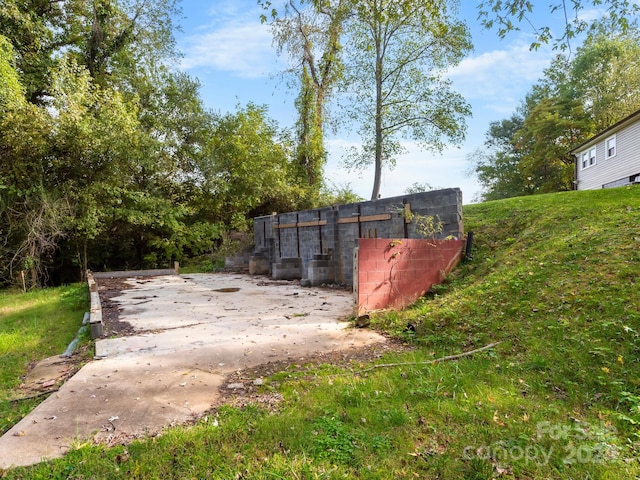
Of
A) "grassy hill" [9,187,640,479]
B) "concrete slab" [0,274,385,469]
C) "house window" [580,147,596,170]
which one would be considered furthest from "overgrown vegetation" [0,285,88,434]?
"house window" [580,147,596,170]

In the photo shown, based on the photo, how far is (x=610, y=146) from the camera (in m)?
16.0

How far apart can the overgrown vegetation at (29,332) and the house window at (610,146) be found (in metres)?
20.2

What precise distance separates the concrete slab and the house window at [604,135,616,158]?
50.0ft

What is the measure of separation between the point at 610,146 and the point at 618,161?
1.03 meters

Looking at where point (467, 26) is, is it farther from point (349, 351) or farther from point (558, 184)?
point (349, 351)

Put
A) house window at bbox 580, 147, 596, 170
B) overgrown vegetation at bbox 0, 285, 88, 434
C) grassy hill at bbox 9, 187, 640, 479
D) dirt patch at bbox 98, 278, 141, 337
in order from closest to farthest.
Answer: grassy hill at bbox 9, 187, 640, 479, overgrown vegetation at bbox 0, 285, 88, 434, dirt patch at bbox 98, 278, 141, 337, house window at bbox 580, 147, 596, 170

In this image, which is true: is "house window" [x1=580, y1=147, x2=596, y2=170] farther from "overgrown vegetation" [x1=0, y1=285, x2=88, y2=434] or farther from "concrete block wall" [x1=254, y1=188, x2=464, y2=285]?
"overgrown vegetation" [x1=0, y1=285, x2=88, y2=434]

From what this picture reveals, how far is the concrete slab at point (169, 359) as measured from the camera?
2.49m

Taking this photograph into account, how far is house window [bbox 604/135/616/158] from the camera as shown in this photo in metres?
15.6

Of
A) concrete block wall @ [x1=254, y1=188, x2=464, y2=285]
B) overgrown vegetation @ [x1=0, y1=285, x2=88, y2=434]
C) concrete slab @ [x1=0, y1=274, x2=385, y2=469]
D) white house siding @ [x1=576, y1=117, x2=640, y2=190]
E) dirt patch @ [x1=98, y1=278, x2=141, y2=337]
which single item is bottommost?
overgrown vegetation @ [x1=0, y1=285, x2=88, y2=434]

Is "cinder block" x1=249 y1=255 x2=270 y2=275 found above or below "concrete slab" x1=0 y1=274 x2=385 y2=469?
above

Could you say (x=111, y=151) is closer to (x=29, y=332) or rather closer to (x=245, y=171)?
(x=245, y=171)

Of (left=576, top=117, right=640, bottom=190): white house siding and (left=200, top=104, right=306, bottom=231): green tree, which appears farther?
(left=200, top=104, right=306, bottom=231): green tree

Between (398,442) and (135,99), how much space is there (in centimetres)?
1554
